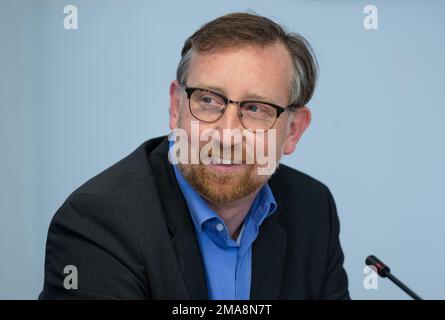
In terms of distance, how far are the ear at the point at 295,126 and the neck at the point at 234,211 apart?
15 centimetres

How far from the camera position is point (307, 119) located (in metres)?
1.66

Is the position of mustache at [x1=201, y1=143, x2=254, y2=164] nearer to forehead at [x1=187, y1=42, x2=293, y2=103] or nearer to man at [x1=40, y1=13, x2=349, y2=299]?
man at [x1=40, y1=13, x2=349, y2=299]

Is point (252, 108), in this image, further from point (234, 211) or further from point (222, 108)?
point (234, 211)

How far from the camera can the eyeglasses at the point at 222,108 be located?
144 centimetres

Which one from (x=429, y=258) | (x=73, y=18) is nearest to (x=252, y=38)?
(x=73, y=18)

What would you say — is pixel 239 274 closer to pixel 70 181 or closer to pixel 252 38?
pixel 252 38

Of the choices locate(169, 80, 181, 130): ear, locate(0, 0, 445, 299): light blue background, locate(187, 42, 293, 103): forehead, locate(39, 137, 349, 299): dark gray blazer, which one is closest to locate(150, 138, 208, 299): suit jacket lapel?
locate(39, 137, 349, 299): dark gray blazer

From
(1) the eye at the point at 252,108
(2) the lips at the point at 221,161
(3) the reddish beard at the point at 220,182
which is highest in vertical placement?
(1) the eye at the point at 252,108

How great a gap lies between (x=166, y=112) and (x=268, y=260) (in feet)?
3.02

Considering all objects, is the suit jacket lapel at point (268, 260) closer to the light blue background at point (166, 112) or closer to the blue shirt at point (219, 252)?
the blue shirt at point (219, 252)

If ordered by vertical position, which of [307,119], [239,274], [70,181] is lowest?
[239,274]

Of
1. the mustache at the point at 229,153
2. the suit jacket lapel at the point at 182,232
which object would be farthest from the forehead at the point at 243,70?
the suit jacket lapel at the point at 182,232
